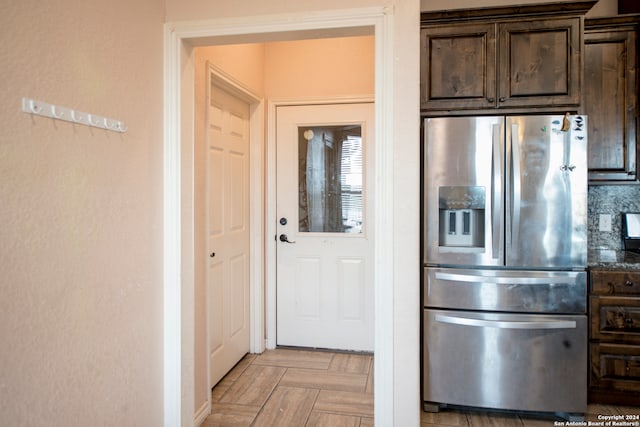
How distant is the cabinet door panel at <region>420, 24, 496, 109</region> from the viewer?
231 cm

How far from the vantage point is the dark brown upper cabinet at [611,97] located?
2.60 meters

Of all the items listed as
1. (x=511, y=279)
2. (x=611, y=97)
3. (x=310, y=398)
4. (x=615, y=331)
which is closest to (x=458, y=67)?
(x=611, y=97)

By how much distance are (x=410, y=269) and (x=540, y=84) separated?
1391 millimetres

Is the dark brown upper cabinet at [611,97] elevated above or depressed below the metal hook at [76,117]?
above

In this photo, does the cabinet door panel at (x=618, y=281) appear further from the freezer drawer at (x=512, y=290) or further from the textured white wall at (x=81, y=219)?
the textured white wall at (x=81, y=219)

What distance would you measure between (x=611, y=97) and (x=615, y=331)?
151cm

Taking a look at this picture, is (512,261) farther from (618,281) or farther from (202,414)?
(202,414)

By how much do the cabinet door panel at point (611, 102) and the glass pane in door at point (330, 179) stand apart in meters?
1.61

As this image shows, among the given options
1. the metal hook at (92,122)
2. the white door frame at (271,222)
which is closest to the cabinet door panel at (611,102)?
the white door frame at (271,222)

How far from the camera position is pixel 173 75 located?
1.97 metres

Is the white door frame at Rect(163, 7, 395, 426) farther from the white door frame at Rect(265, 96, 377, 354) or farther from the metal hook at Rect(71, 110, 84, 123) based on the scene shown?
the white door frame at Rect(265, 96, 377, 354)

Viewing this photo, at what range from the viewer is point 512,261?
88.2 inches

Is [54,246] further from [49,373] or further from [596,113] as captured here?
[596,113]

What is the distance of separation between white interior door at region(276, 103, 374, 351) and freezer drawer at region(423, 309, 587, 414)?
38.8 inches
